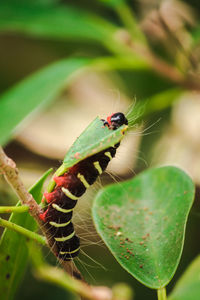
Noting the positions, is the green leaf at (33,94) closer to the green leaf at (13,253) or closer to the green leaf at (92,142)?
the green leaf at (13,253)

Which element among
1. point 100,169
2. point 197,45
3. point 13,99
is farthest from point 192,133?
point 100,169

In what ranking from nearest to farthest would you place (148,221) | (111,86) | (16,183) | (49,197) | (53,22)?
(16,183), (49,197), (148,221), (53,22), (111,86)

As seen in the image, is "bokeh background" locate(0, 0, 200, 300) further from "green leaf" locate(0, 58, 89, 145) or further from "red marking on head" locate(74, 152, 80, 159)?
"red marking on head" locate(74, 152, 80, 159)

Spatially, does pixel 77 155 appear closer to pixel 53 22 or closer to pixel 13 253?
pixel 13 253

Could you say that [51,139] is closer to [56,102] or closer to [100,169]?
[56,102]

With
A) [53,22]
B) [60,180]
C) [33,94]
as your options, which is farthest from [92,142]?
[53,22]

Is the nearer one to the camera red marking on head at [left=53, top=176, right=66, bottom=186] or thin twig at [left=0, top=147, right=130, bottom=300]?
thin twig at [left=0, top=147, right=130, bottom=300]

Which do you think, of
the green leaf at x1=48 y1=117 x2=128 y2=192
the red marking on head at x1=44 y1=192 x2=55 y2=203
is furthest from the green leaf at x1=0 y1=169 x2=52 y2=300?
the green leaf at x1=48 y1=117 x2=128 y2=192

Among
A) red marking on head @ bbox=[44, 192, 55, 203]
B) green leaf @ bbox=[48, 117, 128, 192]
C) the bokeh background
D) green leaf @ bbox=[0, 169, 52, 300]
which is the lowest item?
the bokeh background
